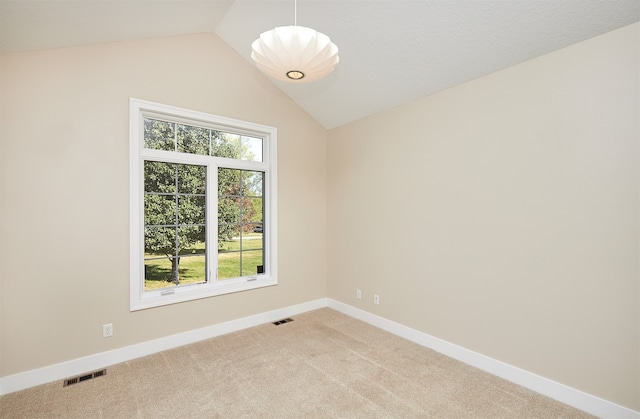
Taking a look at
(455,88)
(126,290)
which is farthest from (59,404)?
(455,88)

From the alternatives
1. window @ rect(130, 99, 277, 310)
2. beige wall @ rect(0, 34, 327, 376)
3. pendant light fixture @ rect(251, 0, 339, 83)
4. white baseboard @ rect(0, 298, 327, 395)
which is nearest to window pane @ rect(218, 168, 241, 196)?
window @ rect(130, 99, 277, 310)

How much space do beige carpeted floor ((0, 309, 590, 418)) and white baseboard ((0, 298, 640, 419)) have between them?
71mm

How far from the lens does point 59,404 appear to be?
7.11 ft

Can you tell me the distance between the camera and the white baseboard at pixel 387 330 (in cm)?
208

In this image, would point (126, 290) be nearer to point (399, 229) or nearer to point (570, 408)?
point (399, 229)

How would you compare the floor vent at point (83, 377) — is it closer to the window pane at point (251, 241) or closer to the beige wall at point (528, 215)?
the window pane at point (251, 241)

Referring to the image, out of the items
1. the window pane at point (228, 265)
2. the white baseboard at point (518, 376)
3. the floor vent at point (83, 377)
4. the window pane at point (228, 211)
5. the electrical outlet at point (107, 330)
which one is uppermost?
the window pane at point (228, 211)

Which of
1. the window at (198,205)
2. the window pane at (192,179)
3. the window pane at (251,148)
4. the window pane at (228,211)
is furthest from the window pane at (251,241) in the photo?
the window pane at (251,148)

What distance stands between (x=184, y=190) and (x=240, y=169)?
0.71 meters

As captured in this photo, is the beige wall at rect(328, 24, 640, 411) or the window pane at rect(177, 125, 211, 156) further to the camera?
the window pane at rect(177, 125, 211, 156)

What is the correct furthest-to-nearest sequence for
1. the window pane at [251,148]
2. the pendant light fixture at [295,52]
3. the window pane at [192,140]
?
the window pane at [251,148], the window pane at [192,140], the pendant light fixture at [295,52]

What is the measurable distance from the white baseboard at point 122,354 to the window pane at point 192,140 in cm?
197

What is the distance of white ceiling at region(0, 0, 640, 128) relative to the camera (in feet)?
6.53

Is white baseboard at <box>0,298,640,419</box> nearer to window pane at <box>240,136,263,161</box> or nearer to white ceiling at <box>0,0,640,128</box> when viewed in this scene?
window pane at <box>240,136,263,161</box>
